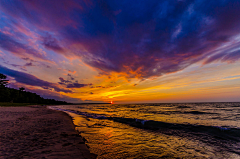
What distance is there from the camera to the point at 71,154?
17.1ft

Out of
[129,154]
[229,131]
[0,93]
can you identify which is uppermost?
[0,93]

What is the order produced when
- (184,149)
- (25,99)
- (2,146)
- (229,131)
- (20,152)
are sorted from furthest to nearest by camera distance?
(25,99), (229,131), (184,149), (2,146), (20,152)

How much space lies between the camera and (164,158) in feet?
18.2

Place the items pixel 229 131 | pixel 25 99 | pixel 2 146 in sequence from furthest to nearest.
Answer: pixel 25 99 < pixel 229 131 < pixel 2 146

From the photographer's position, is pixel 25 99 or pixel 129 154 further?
pixel 25 99

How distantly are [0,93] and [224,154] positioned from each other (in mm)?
107190

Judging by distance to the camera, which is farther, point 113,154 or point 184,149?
point 184,149

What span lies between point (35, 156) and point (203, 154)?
886cm

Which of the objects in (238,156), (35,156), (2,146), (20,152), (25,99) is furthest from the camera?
(25,99)

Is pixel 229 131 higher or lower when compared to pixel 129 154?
lower

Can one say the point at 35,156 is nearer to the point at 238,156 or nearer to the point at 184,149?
the point at 184,149

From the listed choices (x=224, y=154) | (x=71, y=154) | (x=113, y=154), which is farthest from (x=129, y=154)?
(x=224, y=154)

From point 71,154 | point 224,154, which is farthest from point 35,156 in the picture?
point 224,154

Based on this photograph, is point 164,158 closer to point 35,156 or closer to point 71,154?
point 71,154
